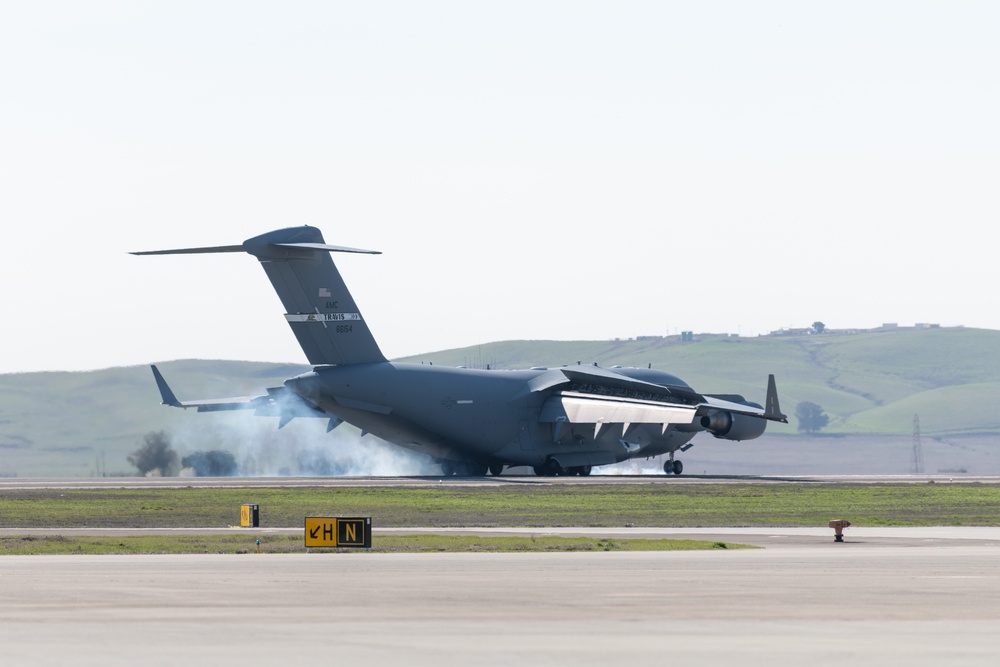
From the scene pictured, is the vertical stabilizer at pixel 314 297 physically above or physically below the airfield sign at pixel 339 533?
above

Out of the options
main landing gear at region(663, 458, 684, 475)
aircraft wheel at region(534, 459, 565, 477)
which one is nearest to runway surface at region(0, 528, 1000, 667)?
aircraft wheel at region(534, 459, 565, 477)

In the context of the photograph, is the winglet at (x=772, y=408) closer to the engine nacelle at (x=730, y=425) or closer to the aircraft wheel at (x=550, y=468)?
the engine nacelle at (x=730, y=425)

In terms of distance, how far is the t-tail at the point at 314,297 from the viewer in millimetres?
77312

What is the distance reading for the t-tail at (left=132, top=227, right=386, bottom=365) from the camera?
7731 centimetres

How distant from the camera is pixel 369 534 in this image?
37500 millimetres

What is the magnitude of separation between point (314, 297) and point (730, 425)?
80.6ft

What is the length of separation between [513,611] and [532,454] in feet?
214

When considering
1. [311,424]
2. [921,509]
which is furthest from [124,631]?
[311,424]

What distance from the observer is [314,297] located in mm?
78938

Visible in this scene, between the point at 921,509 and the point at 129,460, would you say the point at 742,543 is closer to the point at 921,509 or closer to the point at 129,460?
the point at 921,509

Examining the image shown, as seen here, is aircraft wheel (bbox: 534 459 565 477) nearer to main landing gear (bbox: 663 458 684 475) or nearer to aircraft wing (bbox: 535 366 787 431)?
aircraft wing (bbox: 535 366 787 431)

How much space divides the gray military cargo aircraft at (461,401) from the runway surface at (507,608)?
145ft

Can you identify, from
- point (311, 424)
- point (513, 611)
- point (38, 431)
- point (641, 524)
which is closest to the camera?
point (513, 611)

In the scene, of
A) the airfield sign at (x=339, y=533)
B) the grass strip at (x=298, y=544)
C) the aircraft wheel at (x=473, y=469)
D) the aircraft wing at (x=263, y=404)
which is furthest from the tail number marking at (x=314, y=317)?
the airfield sign at (x=339, y=533)
